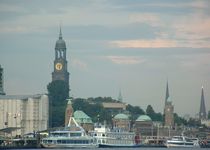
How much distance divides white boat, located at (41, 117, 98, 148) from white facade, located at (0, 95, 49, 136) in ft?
105

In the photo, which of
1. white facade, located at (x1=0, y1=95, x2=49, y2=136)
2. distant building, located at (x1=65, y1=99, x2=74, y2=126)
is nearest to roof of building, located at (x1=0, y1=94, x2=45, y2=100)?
white facade, located at (x1=0, y1=95, x2=49, y2=136)

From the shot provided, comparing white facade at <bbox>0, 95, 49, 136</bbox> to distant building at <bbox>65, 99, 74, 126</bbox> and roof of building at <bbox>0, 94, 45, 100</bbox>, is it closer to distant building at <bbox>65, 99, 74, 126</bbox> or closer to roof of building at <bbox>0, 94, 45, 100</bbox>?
roof of building at <bbox>0, 94, 45, 100</bbox>

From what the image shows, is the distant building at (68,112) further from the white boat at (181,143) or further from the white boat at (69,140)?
the white boat at (69,140)

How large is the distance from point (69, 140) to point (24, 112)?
127ft

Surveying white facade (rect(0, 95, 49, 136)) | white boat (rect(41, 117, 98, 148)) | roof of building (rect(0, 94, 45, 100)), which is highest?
roof of building (rect(0, 94, 45, 100))

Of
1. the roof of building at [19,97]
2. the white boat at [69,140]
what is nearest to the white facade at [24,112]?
the roof of building at [19,97]

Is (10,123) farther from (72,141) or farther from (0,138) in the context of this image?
(72,141)

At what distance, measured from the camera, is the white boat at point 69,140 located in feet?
476

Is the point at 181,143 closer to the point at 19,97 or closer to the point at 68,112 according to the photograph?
the point at 68,112

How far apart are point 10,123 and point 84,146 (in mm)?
40263

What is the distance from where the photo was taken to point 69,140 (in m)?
146

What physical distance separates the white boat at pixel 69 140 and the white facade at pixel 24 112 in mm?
31980

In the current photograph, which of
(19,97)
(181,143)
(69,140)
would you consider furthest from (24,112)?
(69,140)

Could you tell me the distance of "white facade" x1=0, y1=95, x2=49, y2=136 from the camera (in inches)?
7180
